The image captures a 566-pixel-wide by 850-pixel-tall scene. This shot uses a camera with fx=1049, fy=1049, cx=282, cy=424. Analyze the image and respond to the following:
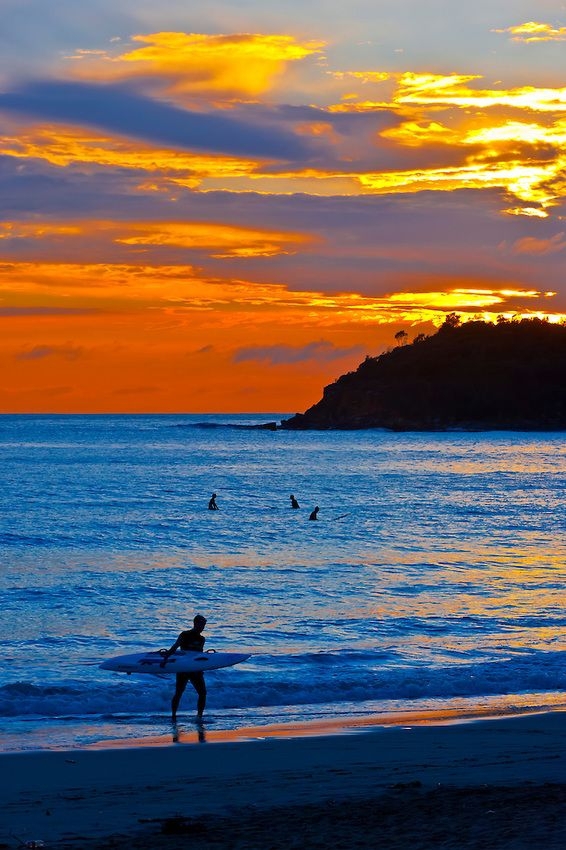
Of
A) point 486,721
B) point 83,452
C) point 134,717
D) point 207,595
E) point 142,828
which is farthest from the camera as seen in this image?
point 83,452

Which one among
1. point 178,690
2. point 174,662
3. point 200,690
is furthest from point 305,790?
point 174,662

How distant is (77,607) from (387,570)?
1117cm

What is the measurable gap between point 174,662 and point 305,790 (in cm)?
537

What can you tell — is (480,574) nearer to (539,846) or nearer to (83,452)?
(539,846)

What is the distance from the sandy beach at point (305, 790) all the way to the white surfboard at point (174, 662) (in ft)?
5.00

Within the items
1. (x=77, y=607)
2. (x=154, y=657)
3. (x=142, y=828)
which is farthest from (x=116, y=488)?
(x=142, y=828)

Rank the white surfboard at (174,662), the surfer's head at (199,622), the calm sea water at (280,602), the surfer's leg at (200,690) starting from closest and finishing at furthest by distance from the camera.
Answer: the surfer's leg at (200,690) → the white surfboard at (174,662) → the surfer's head at (199,622) → the calm sea water at (280,602)

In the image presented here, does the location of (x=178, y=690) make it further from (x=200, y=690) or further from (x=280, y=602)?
(x=280, y=602)

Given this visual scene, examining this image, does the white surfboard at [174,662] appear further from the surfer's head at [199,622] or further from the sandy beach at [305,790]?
the sandy beach at [305,790]

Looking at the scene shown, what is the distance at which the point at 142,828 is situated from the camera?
29.7ft

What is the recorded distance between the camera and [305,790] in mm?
10547

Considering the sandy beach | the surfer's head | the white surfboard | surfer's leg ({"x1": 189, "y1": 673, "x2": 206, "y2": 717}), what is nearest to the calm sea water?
surfer's leg ({"x1": 189, "y1": 673, "x2": 206, "y2": 717})

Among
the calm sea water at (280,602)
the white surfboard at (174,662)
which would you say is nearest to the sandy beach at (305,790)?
the white surfboard at (174,662)

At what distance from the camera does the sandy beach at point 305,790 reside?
8.70 metres
